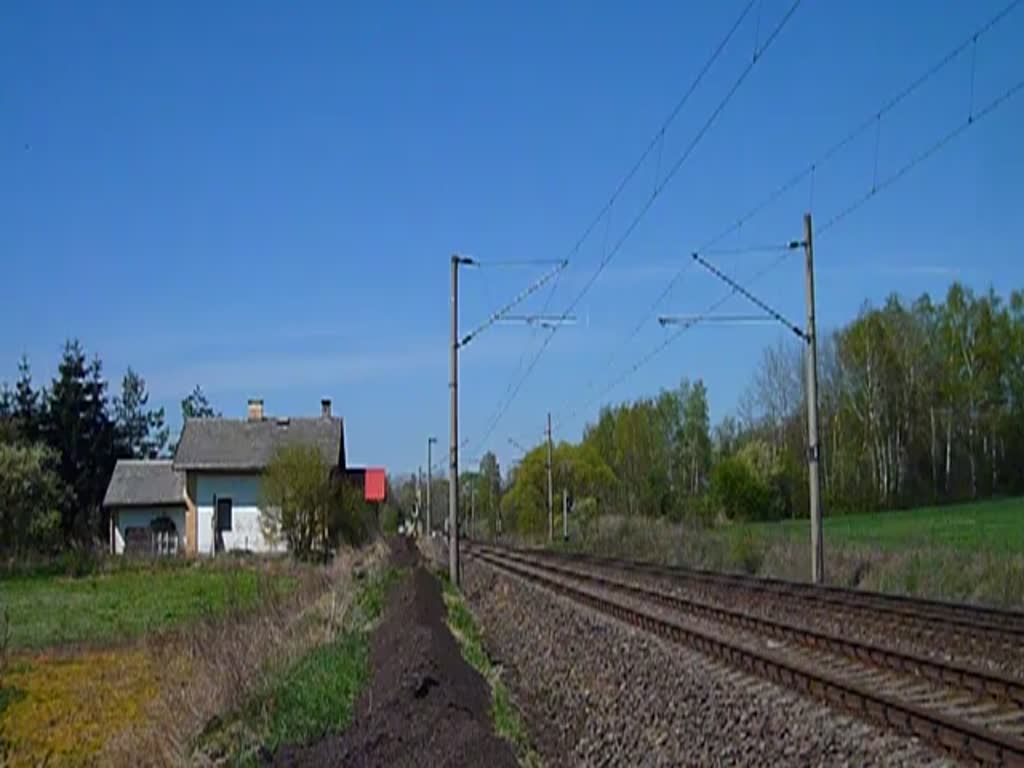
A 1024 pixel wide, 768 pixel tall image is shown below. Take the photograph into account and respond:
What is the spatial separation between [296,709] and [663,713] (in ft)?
13.7

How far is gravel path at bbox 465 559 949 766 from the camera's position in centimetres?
1219

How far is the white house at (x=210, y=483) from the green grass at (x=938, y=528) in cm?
2778

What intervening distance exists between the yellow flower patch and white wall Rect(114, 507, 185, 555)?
5109 centimetres

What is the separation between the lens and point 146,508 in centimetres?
7838

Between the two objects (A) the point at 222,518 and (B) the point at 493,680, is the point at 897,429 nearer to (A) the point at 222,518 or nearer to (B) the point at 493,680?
(A) the point at 222,518

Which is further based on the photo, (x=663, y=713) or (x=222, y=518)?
(x=222, y=518)

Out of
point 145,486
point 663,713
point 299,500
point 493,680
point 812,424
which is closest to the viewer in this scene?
point 663,713

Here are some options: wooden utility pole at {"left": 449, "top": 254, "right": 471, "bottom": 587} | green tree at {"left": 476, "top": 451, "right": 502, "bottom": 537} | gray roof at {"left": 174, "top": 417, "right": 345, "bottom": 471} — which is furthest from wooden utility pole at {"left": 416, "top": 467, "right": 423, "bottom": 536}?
wooden utility pole at {"left": 449, "top": 254, "right": 471, "bottom": 587}

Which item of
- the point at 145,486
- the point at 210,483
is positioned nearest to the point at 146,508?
the point at 145,486

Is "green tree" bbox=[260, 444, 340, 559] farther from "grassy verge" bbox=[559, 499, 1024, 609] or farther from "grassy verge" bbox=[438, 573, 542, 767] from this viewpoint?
"grassy verge" bbox=[438, 573, 542, 767]

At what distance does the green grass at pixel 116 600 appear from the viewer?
3187 cm

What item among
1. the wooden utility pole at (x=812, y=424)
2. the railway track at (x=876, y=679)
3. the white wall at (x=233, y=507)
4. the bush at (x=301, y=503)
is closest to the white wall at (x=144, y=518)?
the white wall at (x=233, y=507)

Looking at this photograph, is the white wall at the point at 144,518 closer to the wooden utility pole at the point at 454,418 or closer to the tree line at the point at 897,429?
the tree line at the point at 897,429

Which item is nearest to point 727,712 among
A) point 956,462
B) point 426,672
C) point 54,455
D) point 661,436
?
point 426,672
